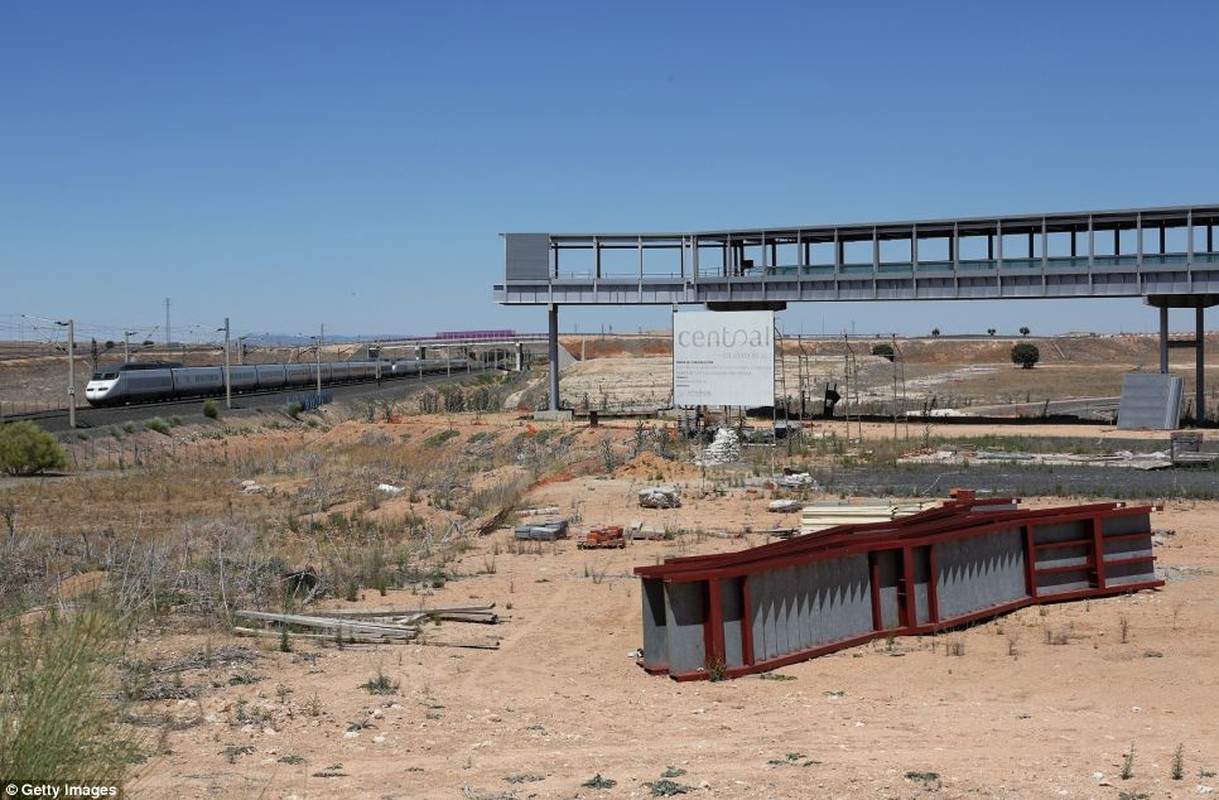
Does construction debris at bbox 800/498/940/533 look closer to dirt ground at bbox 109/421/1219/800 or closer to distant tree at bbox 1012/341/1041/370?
dirt ground at bbox 109/421/1219/800

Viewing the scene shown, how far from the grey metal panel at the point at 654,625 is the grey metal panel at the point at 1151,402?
3943 cm

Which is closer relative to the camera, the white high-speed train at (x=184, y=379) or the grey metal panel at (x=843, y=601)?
the grey metal panel at (x=843, y=601)

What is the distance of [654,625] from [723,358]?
28.8 meters

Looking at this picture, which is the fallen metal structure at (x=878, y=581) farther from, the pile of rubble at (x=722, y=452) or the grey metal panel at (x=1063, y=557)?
the pile of rubble at (x=722, y=452)

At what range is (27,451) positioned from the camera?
41062 millimetres

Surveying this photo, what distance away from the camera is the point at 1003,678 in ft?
44.0

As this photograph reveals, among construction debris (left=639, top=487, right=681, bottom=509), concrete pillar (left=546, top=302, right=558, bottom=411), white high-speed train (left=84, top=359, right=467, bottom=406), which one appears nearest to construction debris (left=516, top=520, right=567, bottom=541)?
construction debris (left=639, top=487, right=681, bottom=509)

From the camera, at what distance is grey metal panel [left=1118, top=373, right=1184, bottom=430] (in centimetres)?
4791

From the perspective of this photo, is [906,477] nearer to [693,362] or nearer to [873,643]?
[693,362]

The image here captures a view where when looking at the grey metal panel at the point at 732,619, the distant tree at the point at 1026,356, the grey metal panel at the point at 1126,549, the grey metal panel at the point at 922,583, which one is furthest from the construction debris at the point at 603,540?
the distant tree at the point at 1026,356

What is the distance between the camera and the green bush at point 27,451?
134 feet

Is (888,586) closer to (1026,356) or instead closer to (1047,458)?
(1047,458)

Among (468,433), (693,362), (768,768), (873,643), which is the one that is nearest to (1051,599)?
(873,643)

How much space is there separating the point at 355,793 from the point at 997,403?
6463 cm
